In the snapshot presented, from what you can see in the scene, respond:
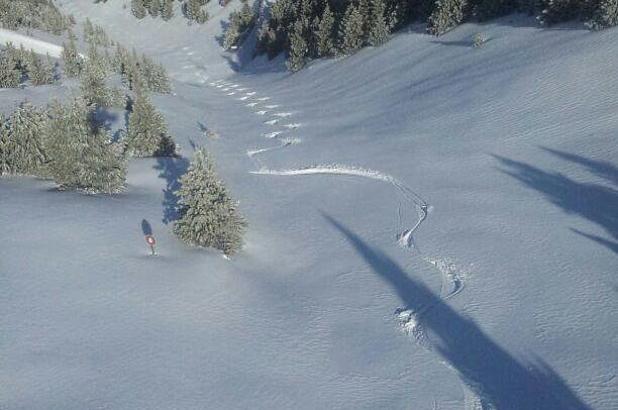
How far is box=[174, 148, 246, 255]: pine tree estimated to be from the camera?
15.9m

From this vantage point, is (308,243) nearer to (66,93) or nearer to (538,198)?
(538,198)

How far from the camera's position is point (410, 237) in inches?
690

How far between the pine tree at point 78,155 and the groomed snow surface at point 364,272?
32.9 inches

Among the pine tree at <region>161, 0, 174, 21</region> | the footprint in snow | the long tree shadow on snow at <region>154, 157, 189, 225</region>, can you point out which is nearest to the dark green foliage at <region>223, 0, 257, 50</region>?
the pine tree at <region>161, 0, 174, 21</region>

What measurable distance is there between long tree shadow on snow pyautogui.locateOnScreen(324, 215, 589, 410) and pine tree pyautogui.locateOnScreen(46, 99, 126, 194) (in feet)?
37.2

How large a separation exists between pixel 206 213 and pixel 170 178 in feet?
23.1

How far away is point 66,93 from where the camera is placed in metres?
32.2

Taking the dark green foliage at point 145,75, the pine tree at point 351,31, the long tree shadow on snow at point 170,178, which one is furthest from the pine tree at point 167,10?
the long tree shadow on snow at point 170,178

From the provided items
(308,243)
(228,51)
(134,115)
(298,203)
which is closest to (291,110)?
(134,115)

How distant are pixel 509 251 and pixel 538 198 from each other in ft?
11.6

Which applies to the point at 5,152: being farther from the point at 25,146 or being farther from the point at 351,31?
the point at 351,31

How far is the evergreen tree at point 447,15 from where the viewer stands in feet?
131

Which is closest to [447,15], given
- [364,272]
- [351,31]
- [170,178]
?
[351,31]

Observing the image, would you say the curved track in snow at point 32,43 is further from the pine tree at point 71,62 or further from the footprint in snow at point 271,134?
the footprint in snow at point 271,134
